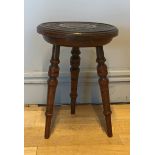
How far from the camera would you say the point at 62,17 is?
4.53ft

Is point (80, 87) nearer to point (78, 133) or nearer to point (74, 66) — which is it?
point (74, 66)

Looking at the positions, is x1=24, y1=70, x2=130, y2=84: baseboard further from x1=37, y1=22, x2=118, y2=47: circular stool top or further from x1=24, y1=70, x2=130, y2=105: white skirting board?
x1=37, y1=22, x2=118, y2=47: circular stool top

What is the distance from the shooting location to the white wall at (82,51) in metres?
1.37

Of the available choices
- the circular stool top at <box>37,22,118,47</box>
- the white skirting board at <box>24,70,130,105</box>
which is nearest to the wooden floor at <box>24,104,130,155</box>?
the white skirting board at <box>24,70,130,105</box>

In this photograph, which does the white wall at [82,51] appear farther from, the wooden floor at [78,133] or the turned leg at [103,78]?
the turned leg at [103,78]

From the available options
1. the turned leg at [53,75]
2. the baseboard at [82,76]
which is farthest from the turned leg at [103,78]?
the baseboard at [82,76]

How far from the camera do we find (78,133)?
1.17 metres

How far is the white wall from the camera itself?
1372mm

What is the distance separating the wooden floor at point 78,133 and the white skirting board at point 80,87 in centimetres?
5

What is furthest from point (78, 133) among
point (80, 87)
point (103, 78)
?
point (80, 87)

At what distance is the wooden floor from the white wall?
74mm
